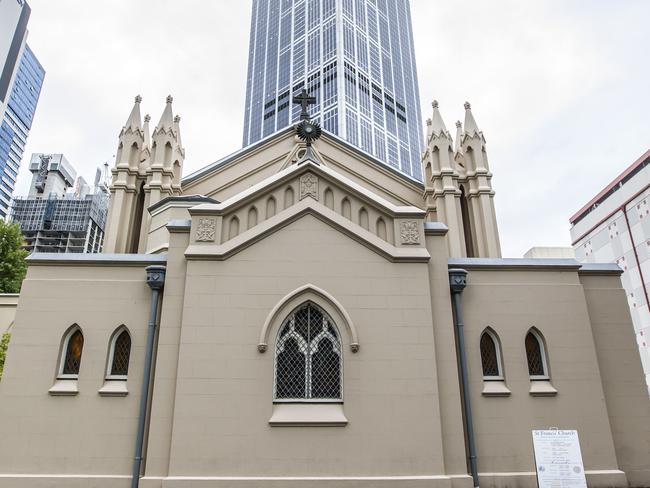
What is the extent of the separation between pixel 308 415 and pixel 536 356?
5.60 meters

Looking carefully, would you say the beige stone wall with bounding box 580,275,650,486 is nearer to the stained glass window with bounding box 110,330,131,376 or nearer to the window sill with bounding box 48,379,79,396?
the stained glass window with bounding box 110,330,131,376

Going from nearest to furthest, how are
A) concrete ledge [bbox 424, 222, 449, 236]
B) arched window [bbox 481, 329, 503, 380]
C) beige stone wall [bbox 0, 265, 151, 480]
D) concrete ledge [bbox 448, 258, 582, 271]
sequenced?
1. beige stone wall [bbox 0, 265, 151, 480]
2. arched window [bbox 481, 329, 503, 380]
3. concrete ledge [bbox 424, 222, 449, 236]
4. concrete ledge [bbox 448, 258, 582, 271]

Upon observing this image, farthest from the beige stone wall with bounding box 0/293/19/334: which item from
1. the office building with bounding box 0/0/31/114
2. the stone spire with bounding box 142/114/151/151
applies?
the office building with bounding box 0/0/31/114

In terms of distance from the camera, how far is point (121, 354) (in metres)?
11.1

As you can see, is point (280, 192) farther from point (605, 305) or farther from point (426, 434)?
point (605, 305)

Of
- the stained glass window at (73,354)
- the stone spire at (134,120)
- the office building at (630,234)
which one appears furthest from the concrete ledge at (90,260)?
the office building at (630,234)

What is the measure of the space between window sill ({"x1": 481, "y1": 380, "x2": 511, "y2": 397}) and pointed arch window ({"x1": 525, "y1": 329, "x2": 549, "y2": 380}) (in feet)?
2.44

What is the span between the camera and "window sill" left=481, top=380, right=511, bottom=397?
431 inches

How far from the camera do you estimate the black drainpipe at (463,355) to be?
10398mm

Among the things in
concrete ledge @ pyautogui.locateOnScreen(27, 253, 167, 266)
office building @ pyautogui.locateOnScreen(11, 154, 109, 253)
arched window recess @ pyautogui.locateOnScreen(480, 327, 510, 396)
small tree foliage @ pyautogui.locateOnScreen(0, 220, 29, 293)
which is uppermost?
office building @ pyautogui.locateOnScreen(11, 154, 109, 253)

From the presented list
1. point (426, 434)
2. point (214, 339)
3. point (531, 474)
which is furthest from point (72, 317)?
point (531, 474)

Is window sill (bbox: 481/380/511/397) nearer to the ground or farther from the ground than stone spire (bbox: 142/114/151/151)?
nearer to the ground

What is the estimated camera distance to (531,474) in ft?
34.3

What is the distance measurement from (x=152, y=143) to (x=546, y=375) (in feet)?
59.1
